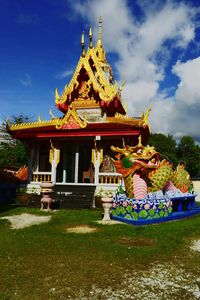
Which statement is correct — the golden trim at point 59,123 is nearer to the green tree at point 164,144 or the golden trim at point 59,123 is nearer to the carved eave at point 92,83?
the carved eave at point 92,83

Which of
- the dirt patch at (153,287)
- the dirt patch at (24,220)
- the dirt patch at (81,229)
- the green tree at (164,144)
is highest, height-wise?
the green tree at (164,144)

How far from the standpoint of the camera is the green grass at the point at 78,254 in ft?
16.3

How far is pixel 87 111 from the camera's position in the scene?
60.1ft

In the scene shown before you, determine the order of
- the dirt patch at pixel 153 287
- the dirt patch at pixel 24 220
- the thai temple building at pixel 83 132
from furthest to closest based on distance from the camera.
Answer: the thai temple building at pixel 83 132
the dirt patch at pixel 24 220
the dirt patch at pixel 153 287

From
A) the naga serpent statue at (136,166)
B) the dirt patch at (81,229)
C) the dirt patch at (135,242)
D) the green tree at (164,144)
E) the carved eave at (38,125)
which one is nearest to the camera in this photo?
the dirt patch at (135,242)

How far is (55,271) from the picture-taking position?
5590mm

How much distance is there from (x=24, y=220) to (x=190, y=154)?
47762mm

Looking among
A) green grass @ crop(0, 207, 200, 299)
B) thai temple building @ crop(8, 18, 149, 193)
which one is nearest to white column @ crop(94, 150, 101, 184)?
thai temple building @ crop(8, 18, 149, 193)

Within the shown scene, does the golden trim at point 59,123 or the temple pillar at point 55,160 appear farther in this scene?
the temple pillar at point 55,160

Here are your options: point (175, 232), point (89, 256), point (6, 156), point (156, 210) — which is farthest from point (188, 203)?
point (6, 156)

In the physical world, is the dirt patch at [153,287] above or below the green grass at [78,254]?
below

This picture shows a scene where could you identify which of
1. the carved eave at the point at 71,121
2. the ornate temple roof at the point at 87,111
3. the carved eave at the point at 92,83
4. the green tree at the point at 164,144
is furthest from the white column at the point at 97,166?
the green tree at the point at 164,144

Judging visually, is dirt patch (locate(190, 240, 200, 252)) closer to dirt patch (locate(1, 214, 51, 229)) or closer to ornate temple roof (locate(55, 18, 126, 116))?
dirt patch (locate(1, 214, 51, 229))

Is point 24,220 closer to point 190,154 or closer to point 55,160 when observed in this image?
point 55,160
